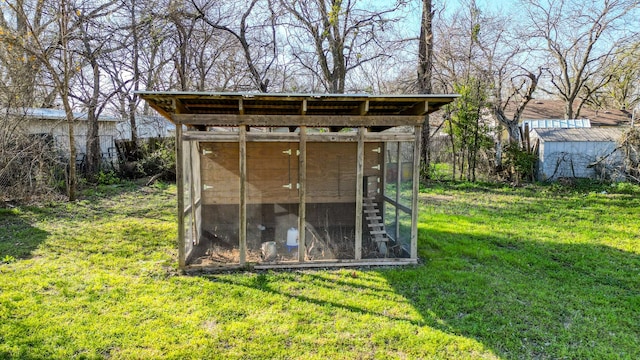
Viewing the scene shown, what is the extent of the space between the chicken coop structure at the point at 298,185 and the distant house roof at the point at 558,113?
14561 millimetres

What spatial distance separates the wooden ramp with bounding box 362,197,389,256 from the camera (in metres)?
5.19

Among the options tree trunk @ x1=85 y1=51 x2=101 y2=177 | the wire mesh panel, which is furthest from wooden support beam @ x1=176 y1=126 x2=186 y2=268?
tree trunk @ x1=85 y1=51 x2=101 y2=177

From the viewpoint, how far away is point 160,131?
14828 mm

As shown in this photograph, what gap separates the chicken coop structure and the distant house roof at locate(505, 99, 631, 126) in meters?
14.6

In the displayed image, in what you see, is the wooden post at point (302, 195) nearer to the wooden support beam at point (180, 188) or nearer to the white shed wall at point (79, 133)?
the wooden support beam at point (180, 188)

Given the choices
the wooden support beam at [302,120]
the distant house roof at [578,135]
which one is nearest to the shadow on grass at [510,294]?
the wooden support beam at [302,120]

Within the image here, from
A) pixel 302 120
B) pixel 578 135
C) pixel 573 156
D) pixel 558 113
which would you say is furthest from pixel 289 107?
pixel 558 113

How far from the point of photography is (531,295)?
392 cm

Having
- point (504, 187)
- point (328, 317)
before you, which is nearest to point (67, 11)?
point (328, 317)

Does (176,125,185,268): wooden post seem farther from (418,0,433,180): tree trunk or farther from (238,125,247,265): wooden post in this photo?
(418,0,433,180): tree trunk

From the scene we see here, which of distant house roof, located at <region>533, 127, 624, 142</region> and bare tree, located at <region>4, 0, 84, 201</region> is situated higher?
bare tree, located at <region>4, 0, 84, 201</region>

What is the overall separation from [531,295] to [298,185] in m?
3.04

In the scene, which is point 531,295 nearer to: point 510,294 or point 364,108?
point 510,294

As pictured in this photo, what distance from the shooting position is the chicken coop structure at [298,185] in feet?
14.8
